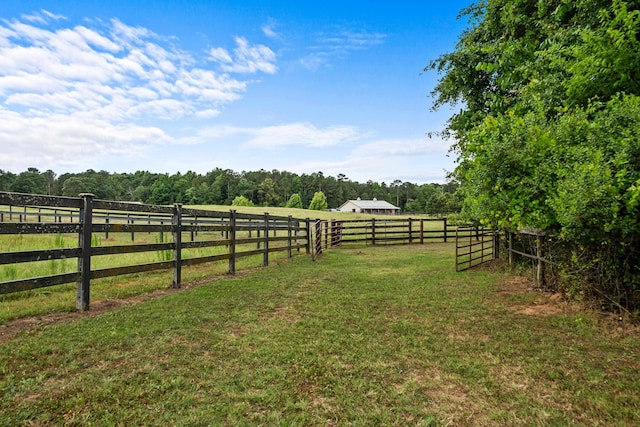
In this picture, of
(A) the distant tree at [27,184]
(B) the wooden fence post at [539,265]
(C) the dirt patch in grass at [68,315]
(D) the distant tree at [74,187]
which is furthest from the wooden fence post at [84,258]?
(D) the distant tree at [74,187]

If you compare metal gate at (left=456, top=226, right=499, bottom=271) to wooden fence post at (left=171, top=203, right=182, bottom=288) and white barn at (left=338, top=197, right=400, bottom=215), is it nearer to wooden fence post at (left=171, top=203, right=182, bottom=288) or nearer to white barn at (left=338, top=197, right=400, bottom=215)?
wooden fence post at (left=171, top=203, right=182, bottom=288)

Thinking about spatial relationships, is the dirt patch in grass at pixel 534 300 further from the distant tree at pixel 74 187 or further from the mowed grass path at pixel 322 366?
the distant tree at pixel 74 187

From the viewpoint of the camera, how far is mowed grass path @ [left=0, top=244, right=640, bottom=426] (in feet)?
7.22

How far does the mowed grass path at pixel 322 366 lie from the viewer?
220 centimetres

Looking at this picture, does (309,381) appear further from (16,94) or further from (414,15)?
(414,15)

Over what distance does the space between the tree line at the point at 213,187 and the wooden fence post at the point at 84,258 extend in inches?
2264

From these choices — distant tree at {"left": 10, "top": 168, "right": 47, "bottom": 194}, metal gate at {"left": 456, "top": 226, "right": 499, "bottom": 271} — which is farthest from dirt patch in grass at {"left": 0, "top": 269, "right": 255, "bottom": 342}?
distant tree at {"left": 10, "top": 168, "right": 47, "bottom": 194}

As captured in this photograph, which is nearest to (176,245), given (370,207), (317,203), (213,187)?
(370,207)

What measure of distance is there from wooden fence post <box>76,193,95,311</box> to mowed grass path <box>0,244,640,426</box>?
0.43m

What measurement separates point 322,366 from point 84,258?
11.6 ft

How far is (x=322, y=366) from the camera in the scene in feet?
9.65

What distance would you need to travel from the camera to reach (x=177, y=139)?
86.1 feet

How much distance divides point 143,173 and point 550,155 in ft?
325

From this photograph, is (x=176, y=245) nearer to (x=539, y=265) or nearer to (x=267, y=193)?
(x=539, y=265)
